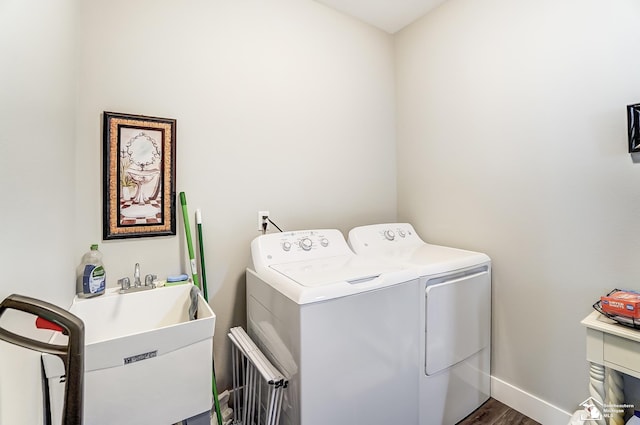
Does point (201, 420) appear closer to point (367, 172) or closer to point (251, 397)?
point (251, 397)

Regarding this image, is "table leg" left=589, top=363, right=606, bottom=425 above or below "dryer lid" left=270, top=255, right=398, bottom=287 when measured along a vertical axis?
below

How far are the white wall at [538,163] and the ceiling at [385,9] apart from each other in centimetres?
11

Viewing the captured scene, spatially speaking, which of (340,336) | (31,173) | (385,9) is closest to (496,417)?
(340,336)

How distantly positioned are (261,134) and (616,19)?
1.89 m

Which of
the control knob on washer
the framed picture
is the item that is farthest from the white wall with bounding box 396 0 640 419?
the framed picture

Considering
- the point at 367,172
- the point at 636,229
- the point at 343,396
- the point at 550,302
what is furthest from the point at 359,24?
the point at 343,396

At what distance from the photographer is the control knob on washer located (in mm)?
1719

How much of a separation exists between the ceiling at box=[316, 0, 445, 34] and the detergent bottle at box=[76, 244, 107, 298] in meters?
2.18

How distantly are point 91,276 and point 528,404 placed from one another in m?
2.44

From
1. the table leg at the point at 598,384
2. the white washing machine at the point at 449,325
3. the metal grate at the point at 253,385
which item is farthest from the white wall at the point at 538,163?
the metal grate at the point at 253,385

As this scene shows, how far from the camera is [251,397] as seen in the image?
154 cm

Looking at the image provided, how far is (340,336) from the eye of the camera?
1.22 meters

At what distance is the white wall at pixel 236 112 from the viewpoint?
1.46m

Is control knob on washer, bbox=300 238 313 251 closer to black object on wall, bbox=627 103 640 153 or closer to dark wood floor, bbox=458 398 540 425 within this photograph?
dark wood floor, bbox=458 398 540 425
